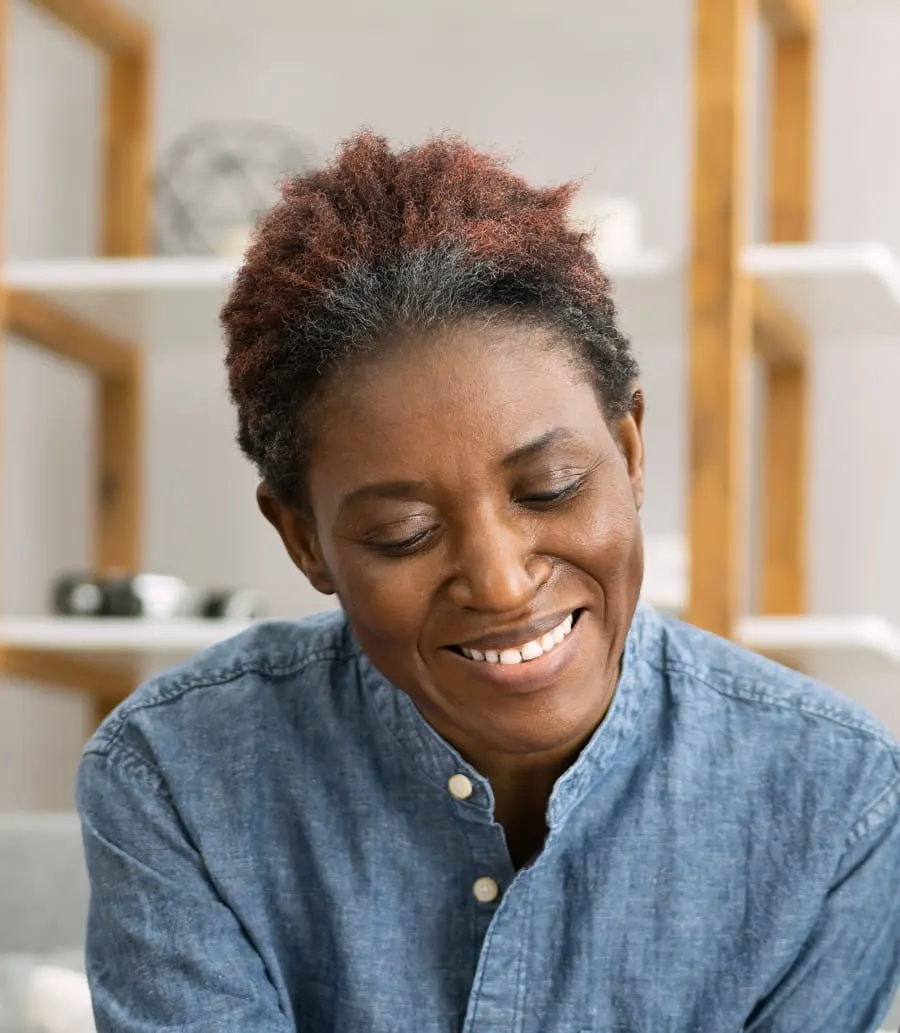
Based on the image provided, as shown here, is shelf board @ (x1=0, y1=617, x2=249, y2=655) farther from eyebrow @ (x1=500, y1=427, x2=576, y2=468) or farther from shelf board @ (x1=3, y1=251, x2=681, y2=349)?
eyebrow @ (x1=500, y1=427, x2=576, y2=468)

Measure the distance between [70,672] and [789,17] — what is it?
143 cm

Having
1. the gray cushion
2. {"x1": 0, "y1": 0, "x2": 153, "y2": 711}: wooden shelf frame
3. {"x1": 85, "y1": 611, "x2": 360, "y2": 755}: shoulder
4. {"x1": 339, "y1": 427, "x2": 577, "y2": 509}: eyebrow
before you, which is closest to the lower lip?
{"x1": 339, "y1": 427, "x2": 577, "y2": 509}: eyebrow

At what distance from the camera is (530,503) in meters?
1.13

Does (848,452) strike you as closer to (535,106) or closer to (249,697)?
(535,106)

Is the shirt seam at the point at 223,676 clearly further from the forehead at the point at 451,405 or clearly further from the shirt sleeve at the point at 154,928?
the forehead at the point at 451,405

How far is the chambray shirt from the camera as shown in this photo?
124 cm

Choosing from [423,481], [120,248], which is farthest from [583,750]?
[120,248]

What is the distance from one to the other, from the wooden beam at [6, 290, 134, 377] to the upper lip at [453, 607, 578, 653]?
1549 millimetres

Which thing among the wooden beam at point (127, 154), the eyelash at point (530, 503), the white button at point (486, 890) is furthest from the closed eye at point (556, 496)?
the wooden beam at point (127, 154)

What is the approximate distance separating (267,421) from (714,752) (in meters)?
0.41

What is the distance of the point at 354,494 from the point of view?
3.78 ft

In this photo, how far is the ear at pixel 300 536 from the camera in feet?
4.17

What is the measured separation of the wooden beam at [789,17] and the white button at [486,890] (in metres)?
1.58

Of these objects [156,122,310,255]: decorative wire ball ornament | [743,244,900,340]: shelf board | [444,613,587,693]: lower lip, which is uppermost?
[156,122,310,255]: decorative wire ball ornament
